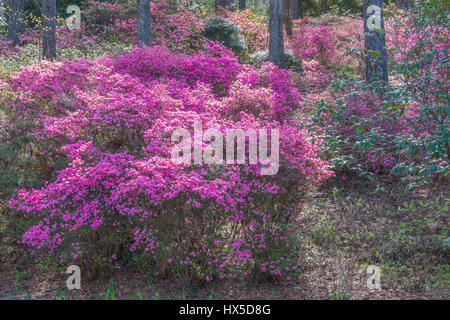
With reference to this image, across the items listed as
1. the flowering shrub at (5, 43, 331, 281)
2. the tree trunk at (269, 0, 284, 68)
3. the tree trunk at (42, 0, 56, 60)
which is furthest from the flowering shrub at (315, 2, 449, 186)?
the tree trunk at (42, 0, 56, 60)

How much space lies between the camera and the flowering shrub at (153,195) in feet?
14.2

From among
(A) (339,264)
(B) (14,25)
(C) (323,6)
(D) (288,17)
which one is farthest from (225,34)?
(A) (339,264)

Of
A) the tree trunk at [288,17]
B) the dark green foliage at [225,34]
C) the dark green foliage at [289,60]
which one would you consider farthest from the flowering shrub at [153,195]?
the tree trunk at [288,17]

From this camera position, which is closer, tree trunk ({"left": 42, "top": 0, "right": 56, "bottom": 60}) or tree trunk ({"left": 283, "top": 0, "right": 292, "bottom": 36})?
tree trunk ({"left": 42, "top": 0, "right": 56, "bottom": 60})

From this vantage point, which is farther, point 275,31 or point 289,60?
point 289,60

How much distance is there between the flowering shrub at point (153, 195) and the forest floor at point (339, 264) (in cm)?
20

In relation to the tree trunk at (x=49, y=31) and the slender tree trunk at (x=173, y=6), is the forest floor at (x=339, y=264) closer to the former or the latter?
the tree trunk at (x=49, y=31)

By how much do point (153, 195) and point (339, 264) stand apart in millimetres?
2080

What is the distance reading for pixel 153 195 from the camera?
4.14 metres

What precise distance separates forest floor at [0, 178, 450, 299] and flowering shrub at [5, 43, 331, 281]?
20 cm

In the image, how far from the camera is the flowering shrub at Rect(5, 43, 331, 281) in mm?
4320

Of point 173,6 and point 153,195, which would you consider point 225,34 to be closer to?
point 173,6

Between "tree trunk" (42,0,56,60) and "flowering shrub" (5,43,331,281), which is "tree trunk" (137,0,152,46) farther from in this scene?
"flowering shrub" (5,43,331,281)
